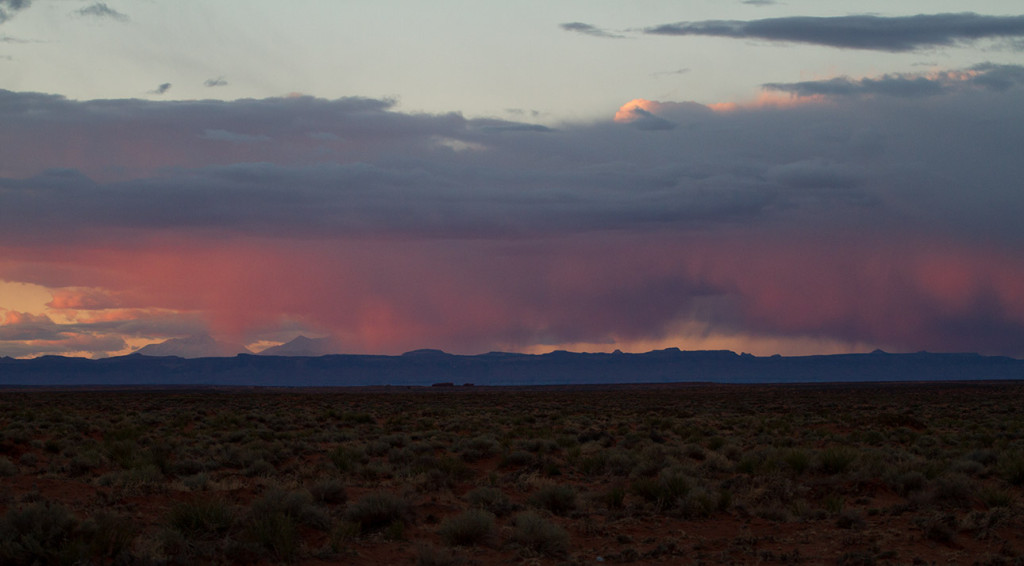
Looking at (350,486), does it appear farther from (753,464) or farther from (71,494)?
(753,464)

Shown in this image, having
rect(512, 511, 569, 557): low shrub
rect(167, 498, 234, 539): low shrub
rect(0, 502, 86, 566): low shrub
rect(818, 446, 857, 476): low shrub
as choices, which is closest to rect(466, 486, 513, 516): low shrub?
rect(512, 511, 569, 557): low shrub

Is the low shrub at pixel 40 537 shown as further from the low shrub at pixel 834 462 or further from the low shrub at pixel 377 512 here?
the low shrub at pixel 834 462

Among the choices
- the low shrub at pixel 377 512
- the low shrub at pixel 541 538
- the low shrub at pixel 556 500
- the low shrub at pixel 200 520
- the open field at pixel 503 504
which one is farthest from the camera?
the low shrub at pixel 556 500

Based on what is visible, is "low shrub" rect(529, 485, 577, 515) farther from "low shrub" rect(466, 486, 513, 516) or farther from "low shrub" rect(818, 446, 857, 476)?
"low shrub" rect(818, 446, 857, 476)

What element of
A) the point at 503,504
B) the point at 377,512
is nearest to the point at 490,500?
the point at 503,504

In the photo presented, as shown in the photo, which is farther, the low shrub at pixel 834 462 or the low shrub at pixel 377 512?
the low shrub at pixel 834 462

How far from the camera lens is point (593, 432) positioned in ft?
101

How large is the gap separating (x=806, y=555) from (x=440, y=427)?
2408cm

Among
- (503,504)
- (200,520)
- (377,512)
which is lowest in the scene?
(503,504)

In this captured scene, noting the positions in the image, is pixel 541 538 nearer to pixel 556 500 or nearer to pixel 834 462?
pixel 556 500

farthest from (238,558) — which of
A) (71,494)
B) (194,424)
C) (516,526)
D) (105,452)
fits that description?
(194,424)

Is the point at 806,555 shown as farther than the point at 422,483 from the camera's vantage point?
No

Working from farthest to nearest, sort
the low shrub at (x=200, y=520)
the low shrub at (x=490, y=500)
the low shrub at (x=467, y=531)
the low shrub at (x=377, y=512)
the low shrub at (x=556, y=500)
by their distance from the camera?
the low shrub at (x=556, y=500)
the low shrub at (x=490, y=500)
the low shrub at (x=377, y=512)
the low shrub at (x=467, y=531)
the low shrub at (x=200, y=520)

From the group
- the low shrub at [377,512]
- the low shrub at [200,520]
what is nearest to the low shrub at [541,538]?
the low shrub at [377,512]
